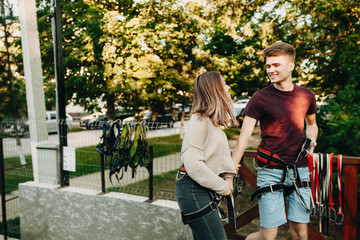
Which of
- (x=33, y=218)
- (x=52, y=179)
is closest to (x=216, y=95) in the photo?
(x=52, y=179)

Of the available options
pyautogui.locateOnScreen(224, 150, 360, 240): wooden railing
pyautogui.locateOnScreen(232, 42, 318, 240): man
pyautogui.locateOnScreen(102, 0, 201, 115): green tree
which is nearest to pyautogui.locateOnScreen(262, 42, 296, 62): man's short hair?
pyautogui.locateOnScreen(232, 42, 318, 240): man

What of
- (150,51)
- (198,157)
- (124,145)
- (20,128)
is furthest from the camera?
(150,51)

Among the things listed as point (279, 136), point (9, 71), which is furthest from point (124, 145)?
point (9, 71)

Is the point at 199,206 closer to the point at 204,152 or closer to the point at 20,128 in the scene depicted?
the point at 204,152

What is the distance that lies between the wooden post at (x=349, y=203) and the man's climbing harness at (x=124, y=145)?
2.08 metres

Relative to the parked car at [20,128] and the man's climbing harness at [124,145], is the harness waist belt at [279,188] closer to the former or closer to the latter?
the man's climbing harness at [124,145]

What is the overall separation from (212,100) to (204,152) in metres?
0.36

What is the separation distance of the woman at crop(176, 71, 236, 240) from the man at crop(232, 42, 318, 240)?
400mm

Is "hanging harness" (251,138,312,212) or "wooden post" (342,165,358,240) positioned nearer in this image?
"hanging harness" (251,138,312,212)

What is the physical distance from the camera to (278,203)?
234cm

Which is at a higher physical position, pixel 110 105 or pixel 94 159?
pixel 110 105

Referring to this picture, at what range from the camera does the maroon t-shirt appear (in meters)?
2.32

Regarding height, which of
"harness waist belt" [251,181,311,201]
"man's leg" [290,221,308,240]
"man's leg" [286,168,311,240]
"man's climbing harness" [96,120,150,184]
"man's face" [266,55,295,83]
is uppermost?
"man's face" [266,55,295,83]

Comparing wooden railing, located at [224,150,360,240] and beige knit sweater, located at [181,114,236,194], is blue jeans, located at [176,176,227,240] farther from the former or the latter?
wooden railing, located at [224,150,360,240]
